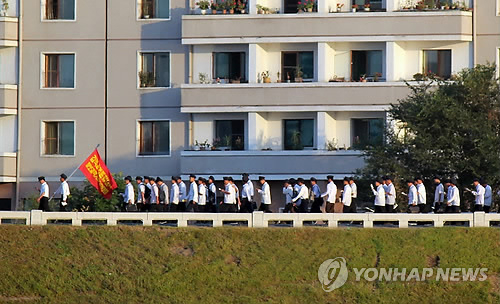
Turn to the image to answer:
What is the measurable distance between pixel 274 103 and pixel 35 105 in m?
9.65

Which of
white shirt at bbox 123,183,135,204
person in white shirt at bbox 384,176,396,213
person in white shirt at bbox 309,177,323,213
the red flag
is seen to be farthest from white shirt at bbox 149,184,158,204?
person in white shirt at bbox 384,176,396,213

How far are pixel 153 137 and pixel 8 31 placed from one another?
708cm

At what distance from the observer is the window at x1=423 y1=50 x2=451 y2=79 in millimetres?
56062

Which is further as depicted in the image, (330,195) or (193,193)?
(193,193)

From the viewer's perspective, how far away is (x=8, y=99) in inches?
2222

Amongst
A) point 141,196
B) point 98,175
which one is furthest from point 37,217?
point 141,196

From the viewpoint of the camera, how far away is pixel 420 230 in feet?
141

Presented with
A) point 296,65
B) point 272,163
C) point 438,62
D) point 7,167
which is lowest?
point 7,167

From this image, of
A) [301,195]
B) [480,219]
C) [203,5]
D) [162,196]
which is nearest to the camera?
[480,219]

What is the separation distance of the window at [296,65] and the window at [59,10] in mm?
8677

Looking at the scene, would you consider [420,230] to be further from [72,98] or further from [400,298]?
[72,98]

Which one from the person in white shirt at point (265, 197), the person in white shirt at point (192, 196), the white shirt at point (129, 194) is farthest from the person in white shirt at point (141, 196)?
the person in white shirt at point (265, 197)

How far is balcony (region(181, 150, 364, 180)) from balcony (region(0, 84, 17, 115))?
7.53m

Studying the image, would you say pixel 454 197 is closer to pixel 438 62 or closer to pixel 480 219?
pixel 480 219
